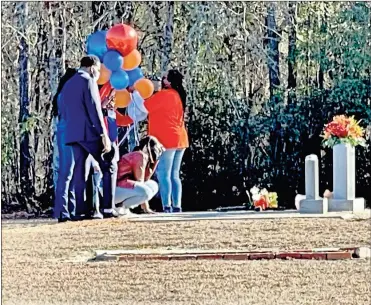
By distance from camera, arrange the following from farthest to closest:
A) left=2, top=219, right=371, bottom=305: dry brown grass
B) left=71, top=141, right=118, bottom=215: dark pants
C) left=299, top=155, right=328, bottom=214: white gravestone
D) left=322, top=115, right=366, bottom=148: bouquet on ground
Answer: left=322, top=115, right=366, bottom=148: bouquet on ground, left=299, top=155, right=328, bottom=214: white gravestone, left=71, top=141, right=118, bottom=215: dark pants, left=2, top=219, right=371, bottom=305: dry brown grass

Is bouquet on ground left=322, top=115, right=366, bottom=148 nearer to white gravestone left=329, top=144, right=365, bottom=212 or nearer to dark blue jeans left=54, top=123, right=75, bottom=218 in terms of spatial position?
white gravestone left=329, top=144, right=365, bottom=212

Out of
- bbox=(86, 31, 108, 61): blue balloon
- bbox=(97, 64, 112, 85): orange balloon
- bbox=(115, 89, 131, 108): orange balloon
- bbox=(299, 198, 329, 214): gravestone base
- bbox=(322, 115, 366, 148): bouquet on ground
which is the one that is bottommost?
bbox=(299, 198, 329, 214): gravestone base

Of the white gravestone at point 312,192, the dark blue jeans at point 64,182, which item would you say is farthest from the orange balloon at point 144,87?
the white gravestone at point 312,192

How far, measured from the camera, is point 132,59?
708 cm

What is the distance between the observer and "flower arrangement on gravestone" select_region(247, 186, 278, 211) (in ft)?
23.4

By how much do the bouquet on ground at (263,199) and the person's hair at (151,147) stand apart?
2.37 feet

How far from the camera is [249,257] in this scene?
6.71 meters

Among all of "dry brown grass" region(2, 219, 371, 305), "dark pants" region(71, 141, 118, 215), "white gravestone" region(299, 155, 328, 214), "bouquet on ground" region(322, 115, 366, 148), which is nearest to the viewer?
"dry brown grass" region(2, 219, 371, 305)

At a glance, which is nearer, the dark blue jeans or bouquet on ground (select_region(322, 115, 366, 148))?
the dark blue jeans

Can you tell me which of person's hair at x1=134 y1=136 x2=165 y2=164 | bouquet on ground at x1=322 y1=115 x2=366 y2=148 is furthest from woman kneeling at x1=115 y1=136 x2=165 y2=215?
bouquet on ground at x1=322 y1=115 x2=366 y2=148

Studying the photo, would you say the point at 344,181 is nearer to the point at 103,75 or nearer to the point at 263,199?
the point at 263,199

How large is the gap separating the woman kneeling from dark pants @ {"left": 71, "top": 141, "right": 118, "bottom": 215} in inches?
2.1

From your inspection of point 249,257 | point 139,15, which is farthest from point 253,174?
point 139,15

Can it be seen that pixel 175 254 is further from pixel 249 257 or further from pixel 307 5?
pixel 307 5
